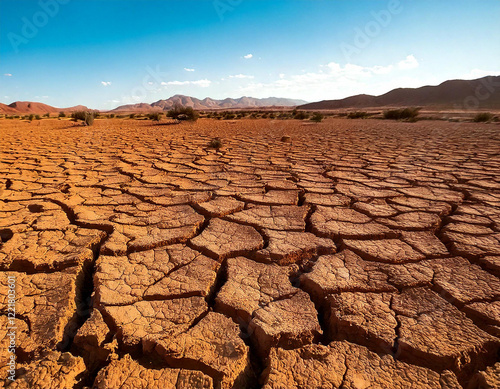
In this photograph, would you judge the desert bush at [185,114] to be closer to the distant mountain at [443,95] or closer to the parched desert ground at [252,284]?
the parched desert ground at [252,284]

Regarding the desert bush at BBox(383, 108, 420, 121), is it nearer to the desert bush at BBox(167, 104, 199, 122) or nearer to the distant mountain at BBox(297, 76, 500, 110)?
the desert bush at BBox(167, 104, 199, 122)

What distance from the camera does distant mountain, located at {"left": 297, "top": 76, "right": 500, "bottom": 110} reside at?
35.6 metres

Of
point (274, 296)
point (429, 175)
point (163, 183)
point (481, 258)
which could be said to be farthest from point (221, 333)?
point (429, 175)

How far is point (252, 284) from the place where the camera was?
1.22 m

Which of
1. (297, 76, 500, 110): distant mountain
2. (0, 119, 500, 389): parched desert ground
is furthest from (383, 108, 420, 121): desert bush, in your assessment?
(297, 76, 500, 110): distant mountain

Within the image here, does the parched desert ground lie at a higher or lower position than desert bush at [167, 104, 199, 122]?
lower

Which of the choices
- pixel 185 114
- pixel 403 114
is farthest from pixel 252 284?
pixel 403 114

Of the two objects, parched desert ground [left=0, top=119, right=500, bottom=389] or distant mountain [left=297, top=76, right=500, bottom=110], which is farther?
distant mountain [left=297, top=76, right=500, bottom=110]

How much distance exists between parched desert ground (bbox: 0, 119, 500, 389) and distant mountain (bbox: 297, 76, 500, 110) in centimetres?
3807

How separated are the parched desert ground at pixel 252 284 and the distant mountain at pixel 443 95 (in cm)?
3807

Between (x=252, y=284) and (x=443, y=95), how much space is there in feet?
161

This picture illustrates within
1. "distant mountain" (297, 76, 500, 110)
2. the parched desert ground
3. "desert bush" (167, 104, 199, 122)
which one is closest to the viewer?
the parched desert ground

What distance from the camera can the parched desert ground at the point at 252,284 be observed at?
86 cm

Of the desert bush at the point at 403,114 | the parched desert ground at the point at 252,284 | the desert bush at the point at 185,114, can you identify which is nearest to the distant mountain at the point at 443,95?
the desert bush at the point at 403,114
